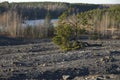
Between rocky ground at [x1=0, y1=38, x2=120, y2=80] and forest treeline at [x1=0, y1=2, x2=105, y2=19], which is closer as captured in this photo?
rocky ground at [x1=0, y1=38, x2=120, y2=80]

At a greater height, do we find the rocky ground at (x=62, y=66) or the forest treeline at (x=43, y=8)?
the rocky ground at (x=62, y=66)

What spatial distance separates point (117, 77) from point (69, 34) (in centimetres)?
1043

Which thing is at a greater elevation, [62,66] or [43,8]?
[62,66]

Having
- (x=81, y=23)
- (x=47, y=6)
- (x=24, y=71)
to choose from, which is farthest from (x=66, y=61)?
(x=47, y=6)

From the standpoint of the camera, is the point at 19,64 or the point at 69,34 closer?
the point at 19,64

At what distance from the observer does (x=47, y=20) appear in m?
42.5

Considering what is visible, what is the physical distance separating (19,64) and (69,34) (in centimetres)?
727

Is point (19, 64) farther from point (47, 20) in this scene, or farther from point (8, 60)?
point (47, 20)

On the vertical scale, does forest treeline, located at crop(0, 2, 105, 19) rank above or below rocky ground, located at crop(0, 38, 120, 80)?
below

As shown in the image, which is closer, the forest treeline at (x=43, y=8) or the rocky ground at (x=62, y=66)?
the rocky ground at (x=62, y=66)

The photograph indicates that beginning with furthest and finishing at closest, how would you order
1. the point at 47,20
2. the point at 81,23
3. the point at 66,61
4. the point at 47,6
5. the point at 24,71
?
1. the point at 47,6
2. the point at 47,20
3. the point at 81,23
4. the point at 66,61
5. the point at 24,71

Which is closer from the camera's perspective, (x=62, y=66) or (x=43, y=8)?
(x=62, y=66)

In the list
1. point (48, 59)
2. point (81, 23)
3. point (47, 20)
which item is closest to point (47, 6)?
point (47, 20)

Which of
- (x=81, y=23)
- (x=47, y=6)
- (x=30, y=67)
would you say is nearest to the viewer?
(x=30, y=67)
